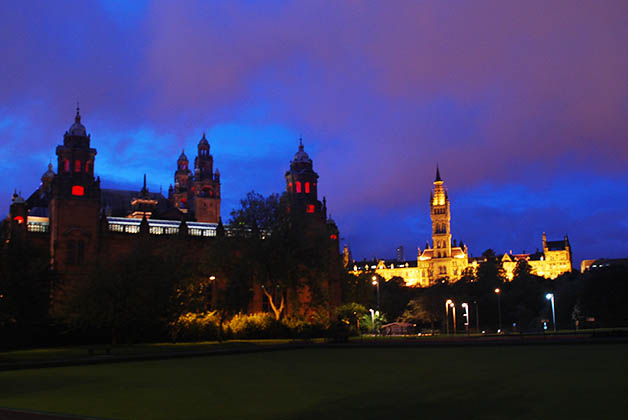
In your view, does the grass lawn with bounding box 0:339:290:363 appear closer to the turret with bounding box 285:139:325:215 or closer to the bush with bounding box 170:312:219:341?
the bush with bounding box 170:312:219:341

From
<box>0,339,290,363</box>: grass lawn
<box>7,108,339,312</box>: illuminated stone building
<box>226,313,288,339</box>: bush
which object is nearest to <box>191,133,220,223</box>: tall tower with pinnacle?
<box>7,108,339,312</box>: illuminated stone building

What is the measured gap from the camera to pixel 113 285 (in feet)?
144

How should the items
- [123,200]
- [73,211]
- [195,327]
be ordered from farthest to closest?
[123,200], [73,211], [195,327]

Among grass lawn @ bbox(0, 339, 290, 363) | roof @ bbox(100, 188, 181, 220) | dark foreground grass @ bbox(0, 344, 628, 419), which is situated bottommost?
grass lawn @ bbox(0, 339, 290, 363)

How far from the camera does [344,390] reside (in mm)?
15398

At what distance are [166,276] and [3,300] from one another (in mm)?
11371

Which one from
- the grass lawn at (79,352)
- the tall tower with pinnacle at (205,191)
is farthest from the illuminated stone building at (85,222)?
the tall tower with pinnacle at (205,191)

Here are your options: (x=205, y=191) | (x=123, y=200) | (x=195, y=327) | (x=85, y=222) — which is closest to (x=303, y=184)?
(x=85, y=222)

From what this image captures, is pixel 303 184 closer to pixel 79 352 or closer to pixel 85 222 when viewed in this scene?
pixel 85 222

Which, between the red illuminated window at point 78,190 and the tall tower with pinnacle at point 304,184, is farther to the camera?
the tall tower with pinnacle at point 304,184

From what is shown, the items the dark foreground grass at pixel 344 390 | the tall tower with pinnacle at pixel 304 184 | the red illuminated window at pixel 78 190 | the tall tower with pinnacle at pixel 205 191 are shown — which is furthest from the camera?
the tall tower with pinnacle at pixel 205 191

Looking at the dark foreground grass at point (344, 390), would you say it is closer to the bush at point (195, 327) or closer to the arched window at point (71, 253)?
the bush at point (195, 327)

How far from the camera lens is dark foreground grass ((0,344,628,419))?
465 inches

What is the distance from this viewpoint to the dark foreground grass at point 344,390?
38.8 feet
